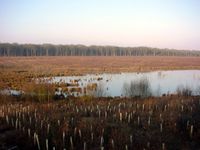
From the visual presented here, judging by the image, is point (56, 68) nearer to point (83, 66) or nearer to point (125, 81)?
point (83, 66)

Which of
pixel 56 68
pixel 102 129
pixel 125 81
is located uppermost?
pixel 102 129

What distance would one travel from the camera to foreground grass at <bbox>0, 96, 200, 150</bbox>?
11.1m

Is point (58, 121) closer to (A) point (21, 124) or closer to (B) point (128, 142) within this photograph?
(A) point (21, 124)

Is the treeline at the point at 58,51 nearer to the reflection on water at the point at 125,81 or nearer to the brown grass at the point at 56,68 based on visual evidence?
the brown grass at the point at 56,68

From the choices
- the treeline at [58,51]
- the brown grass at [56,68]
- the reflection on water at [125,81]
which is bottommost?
the reflection on water at [125,81]

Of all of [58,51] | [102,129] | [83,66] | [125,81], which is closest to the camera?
[102,129]

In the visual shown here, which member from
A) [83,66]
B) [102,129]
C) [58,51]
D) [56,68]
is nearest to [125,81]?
[102,129]

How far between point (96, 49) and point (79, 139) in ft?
508

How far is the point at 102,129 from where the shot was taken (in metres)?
12.2

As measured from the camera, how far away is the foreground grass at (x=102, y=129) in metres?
11.1

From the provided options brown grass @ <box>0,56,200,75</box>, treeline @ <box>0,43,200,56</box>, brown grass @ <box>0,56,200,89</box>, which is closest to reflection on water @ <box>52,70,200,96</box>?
brown grass @ <box>0,56,200,89</box>

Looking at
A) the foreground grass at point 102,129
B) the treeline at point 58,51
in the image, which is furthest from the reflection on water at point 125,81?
the treeline at point 58,51

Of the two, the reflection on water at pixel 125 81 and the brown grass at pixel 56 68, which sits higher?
the brown grass at pixel 56 68

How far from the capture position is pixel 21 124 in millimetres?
13734
